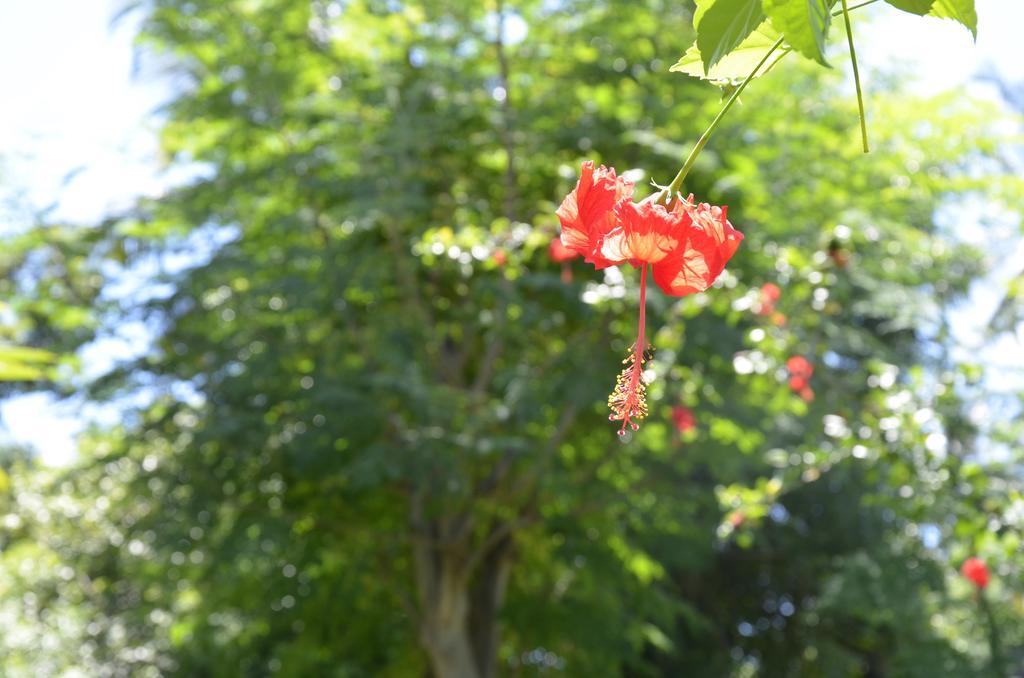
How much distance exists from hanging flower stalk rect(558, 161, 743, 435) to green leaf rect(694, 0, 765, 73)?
15 centimetres

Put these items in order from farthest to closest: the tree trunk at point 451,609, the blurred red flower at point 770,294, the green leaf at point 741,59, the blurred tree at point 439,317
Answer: the tree trunk at point 451,609 → the blurred tree at point 439,317 → the blurred red flower at point 770,294 → the green leaf at point 741,59

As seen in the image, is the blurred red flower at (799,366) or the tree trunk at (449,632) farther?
the tree trunk at (449,632)

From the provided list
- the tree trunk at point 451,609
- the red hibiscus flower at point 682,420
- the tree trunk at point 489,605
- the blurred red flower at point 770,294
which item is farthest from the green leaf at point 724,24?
the tree trunk at point 489,605

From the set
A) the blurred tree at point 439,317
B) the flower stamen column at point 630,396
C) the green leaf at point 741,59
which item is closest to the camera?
the green leaf at point 741,59

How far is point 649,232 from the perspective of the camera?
93cm

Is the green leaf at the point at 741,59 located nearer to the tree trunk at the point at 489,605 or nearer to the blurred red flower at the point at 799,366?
the blurred red flower at the point at 799,366

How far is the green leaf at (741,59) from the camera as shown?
876mm

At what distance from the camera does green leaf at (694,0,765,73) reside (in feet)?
2.61

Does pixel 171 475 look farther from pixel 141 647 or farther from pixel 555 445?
pixel 141 647

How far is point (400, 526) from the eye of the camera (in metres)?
8.56

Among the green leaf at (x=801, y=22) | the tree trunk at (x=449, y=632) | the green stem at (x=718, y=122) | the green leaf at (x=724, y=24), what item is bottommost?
the tree trunk at (x=449, y=632)

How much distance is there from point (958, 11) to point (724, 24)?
16cm

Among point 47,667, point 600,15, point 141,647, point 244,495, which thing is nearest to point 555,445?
point 244,495

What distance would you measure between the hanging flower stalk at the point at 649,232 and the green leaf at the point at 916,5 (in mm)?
202
